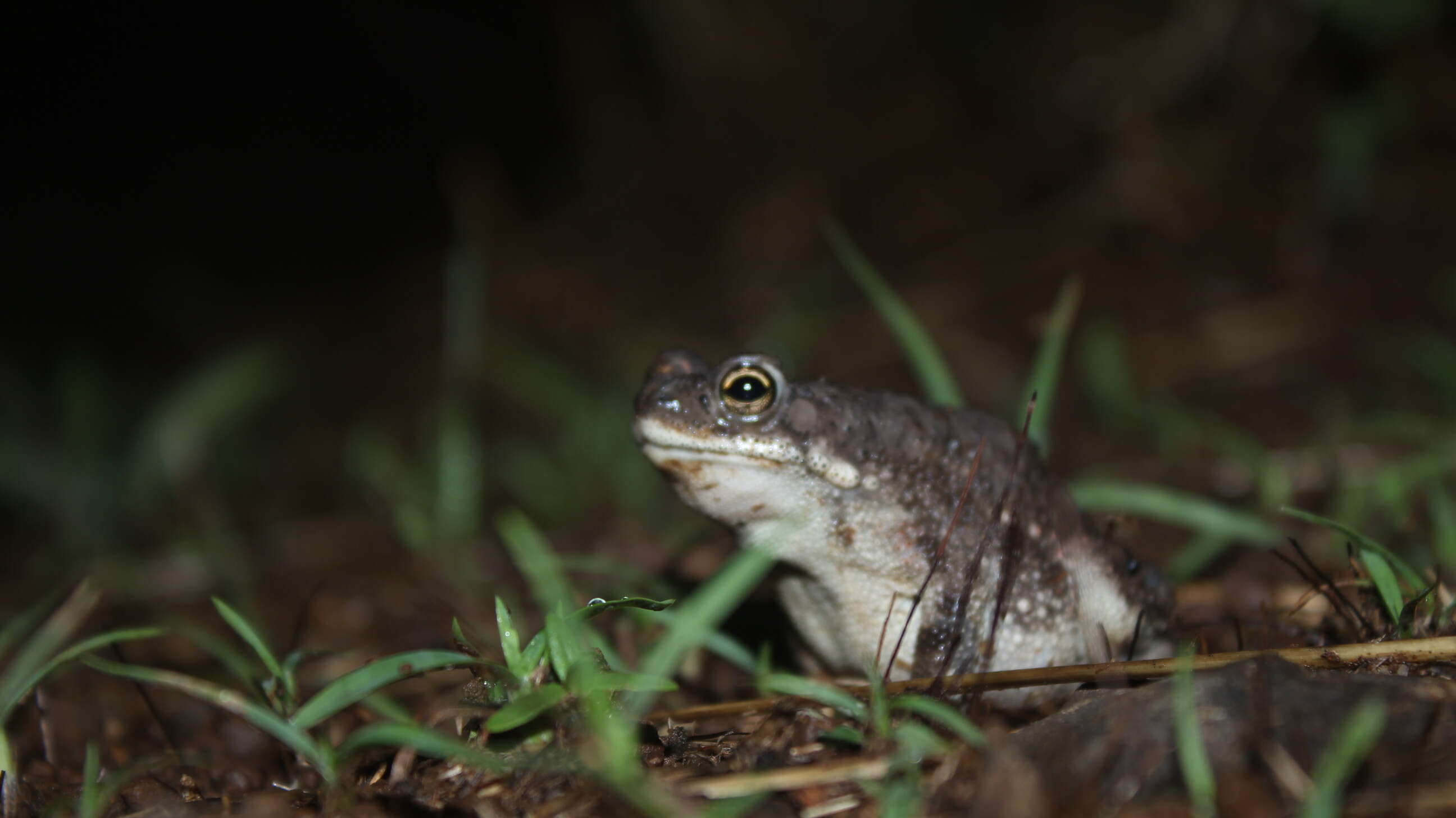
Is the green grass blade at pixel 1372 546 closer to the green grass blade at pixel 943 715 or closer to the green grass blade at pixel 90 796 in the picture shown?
the green grass blade at pixel 943 715

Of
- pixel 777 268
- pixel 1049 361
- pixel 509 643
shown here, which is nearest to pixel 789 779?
pixel 509 643

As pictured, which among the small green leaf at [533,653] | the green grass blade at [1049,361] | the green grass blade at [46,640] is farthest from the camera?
the green grass blade at [1049,361]

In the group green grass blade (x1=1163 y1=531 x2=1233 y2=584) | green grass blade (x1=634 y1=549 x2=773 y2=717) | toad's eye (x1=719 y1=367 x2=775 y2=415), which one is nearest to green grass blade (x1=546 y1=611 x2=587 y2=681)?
green grass blade (x1=634 y1=549 x2=773 y2=717)

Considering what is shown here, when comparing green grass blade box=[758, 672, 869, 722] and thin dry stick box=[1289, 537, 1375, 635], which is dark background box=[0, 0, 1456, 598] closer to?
thin dry stick box=[1289, 537, 1375, 635]

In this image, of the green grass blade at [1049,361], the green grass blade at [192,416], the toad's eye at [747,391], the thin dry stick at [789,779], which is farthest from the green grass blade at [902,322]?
the green grass blade at [192,416]

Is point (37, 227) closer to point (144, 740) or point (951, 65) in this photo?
point (951, 65)

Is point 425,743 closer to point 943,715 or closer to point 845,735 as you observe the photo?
point 845,735

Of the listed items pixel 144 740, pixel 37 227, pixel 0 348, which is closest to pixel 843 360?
pixel 144 740
